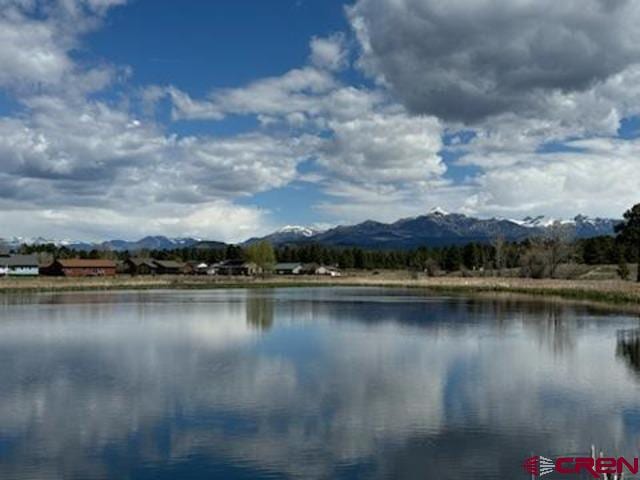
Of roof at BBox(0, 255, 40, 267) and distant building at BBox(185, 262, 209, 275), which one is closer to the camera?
roof at BBox(0, 255, 40, 267)

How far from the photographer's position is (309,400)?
15164 millimetres

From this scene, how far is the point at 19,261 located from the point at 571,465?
11433 cm

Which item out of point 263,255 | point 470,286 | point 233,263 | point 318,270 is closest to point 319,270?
point 318,270

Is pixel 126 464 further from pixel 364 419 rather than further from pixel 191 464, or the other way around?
pixel 364 419

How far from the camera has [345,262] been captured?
154 meters

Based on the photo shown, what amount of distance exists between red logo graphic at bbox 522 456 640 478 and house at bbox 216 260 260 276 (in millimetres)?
117283

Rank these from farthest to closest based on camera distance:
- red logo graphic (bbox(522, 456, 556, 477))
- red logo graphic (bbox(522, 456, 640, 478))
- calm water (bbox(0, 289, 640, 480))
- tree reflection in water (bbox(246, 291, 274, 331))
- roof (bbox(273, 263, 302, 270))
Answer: roof (bbox(273, 263, 302, 270)) → tree reflection in water (bbox(246, 291, 274, 331)) → calm water (bbox(0, 289, 640, 480)) → red logo graphic (bbox(522, 456, 556, 477)) → red logo graphic (bbox(522, 456, 640, 478))

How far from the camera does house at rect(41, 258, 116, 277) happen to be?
351 feet

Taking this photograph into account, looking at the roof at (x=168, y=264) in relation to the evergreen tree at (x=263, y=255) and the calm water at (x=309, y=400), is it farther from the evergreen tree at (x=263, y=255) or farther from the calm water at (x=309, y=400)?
the calm water at (x=309, y=400)

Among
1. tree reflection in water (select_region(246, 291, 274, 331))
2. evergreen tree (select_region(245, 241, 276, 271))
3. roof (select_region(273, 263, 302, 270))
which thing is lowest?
tree reflection in water (select_region(246, 291, 274, 331))

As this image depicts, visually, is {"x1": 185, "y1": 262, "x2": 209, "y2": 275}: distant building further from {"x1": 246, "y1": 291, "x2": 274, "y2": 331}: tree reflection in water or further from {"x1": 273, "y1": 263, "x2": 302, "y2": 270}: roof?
{"x1": 246, "y1": 291, "x2": 274, "y2": 331}: tree reflection in water

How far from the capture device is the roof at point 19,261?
109725mm

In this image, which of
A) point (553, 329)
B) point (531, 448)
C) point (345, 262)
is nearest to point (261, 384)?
point (531, 448)

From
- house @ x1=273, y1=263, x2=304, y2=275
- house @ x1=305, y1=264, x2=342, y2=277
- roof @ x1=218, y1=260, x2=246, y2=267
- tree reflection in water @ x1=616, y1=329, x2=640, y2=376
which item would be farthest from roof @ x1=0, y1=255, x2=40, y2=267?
tree reflection in water @ x1=616, y1=329, x2=640, y2=376
